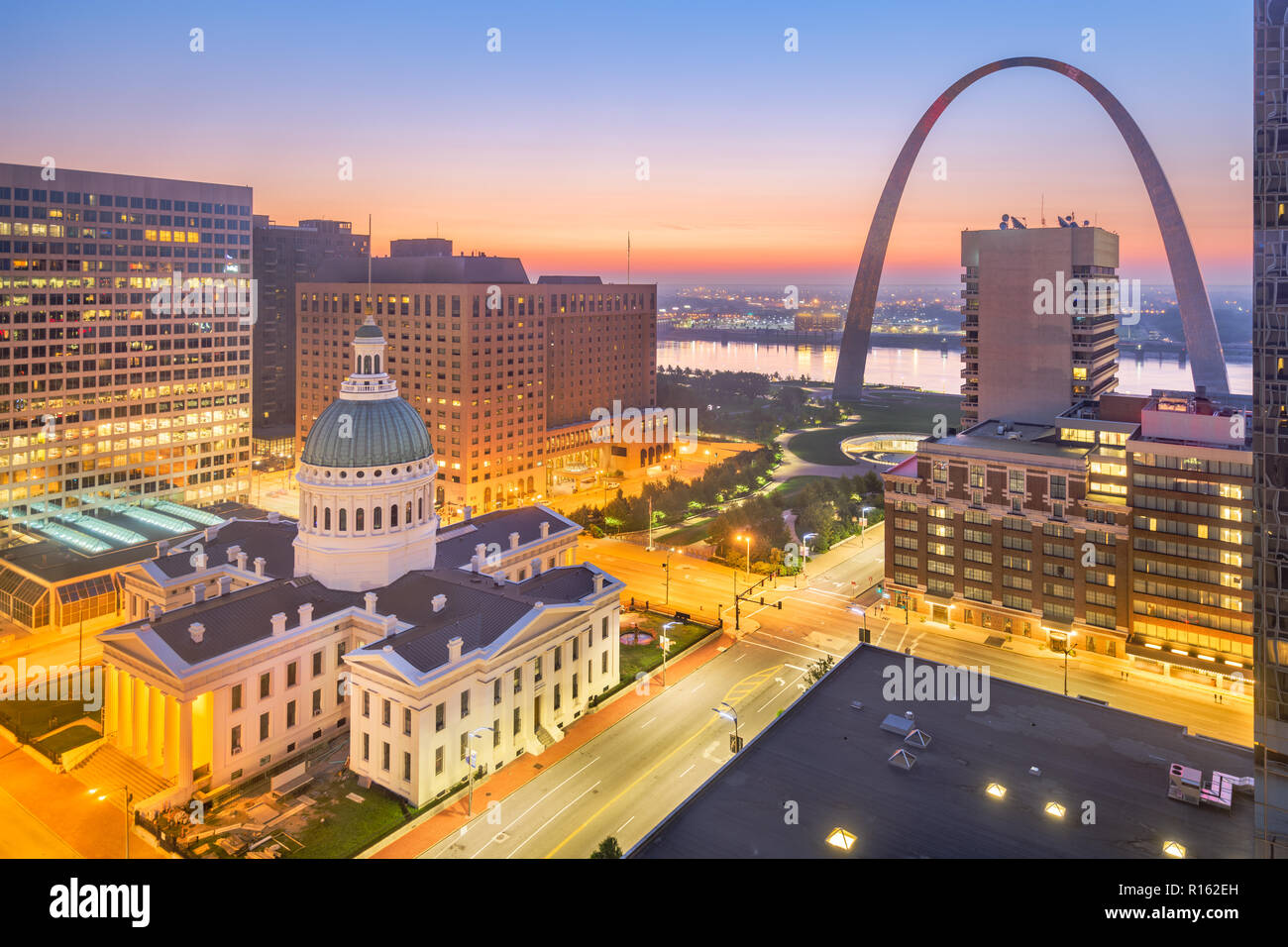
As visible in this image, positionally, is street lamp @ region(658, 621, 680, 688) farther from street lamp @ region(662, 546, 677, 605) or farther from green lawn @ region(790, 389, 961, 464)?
green lawn @ region(790, 389, 961, 464)

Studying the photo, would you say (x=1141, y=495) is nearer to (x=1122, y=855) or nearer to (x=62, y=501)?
(x=1122, y=855)

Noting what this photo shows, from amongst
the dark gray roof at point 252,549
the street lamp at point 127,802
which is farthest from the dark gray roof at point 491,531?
the street lamp at point 127,802

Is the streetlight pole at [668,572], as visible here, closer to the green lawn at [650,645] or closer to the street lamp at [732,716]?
the green lawn at [650,645]

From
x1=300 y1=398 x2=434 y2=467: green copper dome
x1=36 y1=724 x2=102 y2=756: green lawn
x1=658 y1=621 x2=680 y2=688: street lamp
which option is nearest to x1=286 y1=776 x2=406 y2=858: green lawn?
x1=36 y1=724 x2=102 y2=756: green lawn

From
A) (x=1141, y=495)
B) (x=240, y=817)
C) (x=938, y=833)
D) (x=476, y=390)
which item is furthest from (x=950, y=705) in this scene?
(x=476, y=390)

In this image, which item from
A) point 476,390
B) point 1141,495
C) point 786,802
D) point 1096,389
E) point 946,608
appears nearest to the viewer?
point 786,802

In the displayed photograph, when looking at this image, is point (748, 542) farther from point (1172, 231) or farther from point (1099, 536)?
point (1172, 231)
